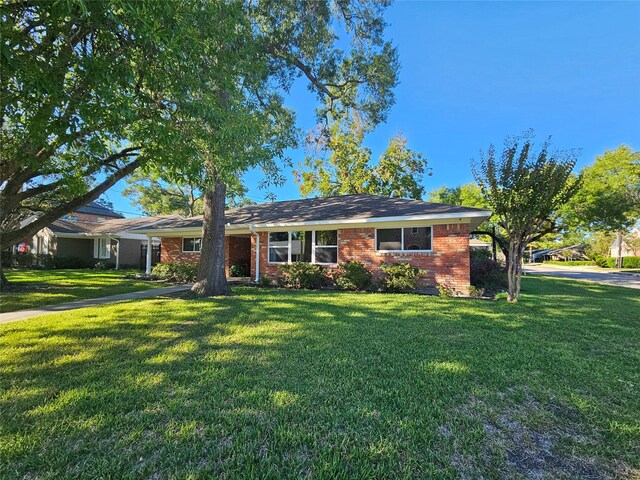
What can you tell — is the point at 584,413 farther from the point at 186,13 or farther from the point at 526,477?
the point at 186,13

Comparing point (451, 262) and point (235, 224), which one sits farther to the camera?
point (235, 224)

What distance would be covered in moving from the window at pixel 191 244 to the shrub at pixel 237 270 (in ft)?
7.80

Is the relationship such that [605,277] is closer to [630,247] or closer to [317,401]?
[317,401]

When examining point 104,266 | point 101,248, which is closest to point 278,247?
point 104,266

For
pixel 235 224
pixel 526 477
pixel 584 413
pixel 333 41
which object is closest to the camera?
pixel 526 477

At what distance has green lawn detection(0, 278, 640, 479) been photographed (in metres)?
2.27

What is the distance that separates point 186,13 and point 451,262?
10.1 metres

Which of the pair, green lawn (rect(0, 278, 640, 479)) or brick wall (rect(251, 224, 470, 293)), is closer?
green lawn (rect(0, 278, 640, 479))

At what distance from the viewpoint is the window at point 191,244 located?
17.5 m

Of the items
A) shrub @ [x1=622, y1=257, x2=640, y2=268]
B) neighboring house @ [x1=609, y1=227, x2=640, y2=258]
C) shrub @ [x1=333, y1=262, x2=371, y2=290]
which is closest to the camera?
shrub @ [x1=333, y1=262, x2=371, y2=290]

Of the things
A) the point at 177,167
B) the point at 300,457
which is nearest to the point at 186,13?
the point at 177,167

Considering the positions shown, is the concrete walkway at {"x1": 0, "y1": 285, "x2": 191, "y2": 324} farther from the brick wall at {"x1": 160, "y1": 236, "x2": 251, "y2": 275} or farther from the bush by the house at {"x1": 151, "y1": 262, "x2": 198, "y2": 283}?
the brick wall at {"x1": 160, "y1": 236, "x2": 251, "y2": 275}

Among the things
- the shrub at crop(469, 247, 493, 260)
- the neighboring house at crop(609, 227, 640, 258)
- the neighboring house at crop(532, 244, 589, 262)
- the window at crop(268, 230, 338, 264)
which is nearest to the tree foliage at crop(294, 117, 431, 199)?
the shrub at crop(469, 247, 493, 260)

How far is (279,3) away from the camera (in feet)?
34.2
